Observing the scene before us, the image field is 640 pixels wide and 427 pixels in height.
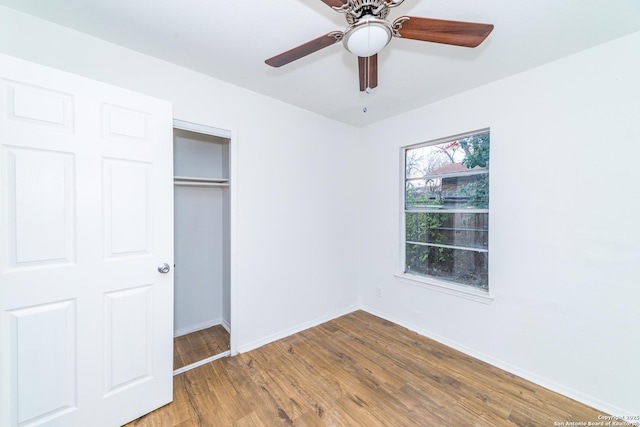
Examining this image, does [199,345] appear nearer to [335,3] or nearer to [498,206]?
[335,3]

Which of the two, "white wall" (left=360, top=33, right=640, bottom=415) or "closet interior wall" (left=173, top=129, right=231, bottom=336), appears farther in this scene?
"closet interior wall" (left=173, top=129, right=231, bottom=336)

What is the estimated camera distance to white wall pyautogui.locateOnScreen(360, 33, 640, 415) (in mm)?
1662

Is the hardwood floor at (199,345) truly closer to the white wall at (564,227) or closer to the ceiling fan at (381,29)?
the white wall at (564,227)

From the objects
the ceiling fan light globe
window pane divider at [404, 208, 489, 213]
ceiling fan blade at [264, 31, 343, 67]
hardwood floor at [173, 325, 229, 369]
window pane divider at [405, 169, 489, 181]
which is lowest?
hardwood floor at [173, 325, 229, 369]

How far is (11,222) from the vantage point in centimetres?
128

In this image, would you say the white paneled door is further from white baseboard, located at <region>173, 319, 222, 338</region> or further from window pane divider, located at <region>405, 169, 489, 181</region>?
window pane divider, located at <region>405, 169, 489, 181</region>

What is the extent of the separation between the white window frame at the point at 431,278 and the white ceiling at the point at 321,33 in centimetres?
54

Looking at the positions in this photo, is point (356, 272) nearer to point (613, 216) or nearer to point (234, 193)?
point (234, 193)

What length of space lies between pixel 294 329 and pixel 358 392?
108 cm

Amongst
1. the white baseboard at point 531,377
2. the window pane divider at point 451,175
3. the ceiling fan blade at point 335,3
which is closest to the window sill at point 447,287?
the white baseboard at point 531,377

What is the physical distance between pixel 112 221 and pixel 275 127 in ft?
5.47

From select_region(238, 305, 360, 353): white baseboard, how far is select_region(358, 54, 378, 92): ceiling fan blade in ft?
8.14

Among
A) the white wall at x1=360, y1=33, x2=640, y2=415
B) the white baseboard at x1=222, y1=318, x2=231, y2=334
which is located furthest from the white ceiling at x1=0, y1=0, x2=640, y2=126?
the white baseboard at x1=222, y1=318, x2=231, y2=334

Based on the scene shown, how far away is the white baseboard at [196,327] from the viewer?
2760mm
